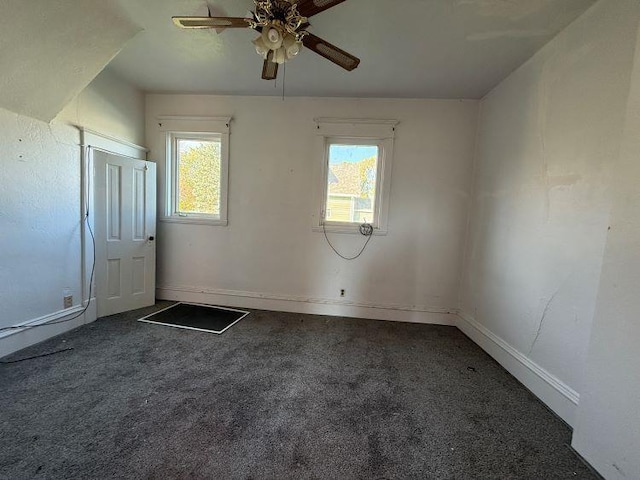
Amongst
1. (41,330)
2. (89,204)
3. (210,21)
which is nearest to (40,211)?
(89,204)

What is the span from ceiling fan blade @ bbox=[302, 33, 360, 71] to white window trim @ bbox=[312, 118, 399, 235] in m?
1.49

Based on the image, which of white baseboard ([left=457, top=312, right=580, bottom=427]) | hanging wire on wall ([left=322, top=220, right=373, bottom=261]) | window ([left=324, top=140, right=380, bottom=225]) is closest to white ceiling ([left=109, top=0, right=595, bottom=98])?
window ([left=324, top=140, right=380, bottom=225])

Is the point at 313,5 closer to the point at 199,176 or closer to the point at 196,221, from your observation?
the point at 199,176

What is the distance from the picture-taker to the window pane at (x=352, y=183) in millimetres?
3289

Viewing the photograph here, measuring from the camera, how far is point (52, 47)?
6.37 feet

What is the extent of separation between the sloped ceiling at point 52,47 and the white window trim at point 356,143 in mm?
1982

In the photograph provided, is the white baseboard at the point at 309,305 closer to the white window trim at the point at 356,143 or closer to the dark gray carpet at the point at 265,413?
the dark gray carpet at the point at 265,413

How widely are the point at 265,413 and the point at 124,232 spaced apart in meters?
2.66

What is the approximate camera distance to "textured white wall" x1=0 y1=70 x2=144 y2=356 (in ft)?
6.81

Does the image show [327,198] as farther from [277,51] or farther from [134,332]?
[134,332]

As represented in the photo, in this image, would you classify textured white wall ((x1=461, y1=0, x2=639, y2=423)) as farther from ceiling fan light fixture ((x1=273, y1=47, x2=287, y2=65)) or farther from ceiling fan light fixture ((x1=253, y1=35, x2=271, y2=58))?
ceiling fan light fixture ((x1=253, y1=35, x2=271, y2=58))

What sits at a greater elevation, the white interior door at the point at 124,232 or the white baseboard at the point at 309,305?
the white interior door at the point at 124,232

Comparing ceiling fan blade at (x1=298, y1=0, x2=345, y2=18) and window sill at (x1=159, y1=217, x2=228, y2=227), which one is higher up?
ceiling fan blade at (x1=298, y1=0, x2=345, y2=18)

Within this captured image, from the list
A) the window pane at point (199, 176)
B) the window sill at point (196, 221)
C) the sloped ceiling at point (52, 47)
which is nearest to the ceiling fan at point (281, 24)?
the sloped ceiling at point (52, 47)
